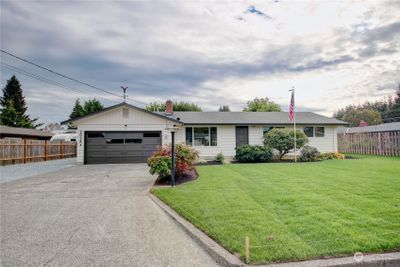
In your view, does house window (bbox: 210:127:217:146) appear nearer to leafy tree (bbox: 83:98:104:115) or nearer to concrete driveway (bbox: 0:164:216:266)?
concrete driveway (bbox: 0:164:216:266)

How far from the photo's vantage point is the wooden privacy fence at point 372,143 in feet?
55.6

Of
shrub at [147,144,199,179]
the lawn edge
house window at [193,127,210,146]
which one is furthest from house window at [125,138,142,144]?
the lawn edge

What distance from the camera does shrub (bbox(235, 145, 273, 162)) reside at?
1489 centimetres

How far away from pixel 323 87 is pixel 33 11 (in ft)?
60.0

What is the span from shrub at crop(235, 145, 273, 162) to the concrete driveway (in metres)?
8.62

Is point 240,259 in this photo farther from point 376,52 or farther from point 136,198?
point 376,52

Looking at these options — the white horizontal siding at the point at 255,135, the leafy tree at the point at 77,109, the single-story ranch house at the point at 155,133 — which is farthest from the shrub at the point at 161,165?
the leafy tree at the point at 77,109

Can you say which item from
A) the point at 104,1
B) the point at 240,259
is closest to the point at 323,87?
the point at 104,1

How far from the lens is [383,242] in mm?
3381

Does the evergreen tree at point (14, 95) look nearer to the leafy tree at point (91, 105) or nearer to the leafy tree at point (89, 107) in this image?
the leafy tree at point (89, 107)

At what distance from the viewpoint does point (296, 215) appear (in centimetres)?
455

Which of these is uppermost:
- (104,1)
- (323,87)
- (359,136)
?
(104,1)

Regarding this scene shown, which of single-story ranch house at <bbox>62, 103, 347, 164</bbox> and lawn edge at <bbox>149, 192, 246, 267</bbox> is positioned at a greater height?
single-story ranch house at <bbox>62, 103, 347, 164</bbox>

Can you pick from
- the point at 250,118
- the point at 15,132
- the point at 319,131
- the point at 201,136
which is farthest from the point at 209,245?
the point at 15,132
